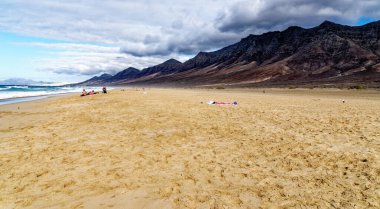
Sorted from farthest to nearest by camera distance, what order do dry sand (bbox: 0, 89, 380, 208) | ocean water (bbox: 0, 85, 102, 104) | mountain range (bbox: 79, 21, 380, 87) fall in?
mountain range (bbox: 79, 21, 380, 87) < ocean water (bbox: 0, 85, 102, 104) < dry sand (bbox: 0, 89, 380, 208)

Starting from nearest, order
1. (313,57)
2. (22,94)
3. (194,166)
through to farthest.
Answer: (194,166)
(22,94)
(313,57)

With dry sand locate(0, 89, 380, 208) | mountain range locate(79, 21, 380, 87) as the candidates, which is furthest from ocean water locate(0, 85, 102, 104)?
mountain range locate(79, 21, 380, 87)

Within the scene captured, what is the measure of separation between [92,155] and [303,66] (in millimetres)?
129902

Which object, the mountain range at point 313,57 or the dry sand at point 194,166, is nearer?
the dry sand at point 194,166

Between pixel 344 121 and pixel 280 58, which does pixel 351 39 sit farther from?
pixel 344 121

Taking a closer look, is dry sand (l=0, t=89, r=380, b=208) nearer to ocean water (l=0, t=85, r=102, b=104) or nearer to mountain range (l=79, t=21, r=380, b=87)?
ocean water (l=0, t=85, r=102, b=104)

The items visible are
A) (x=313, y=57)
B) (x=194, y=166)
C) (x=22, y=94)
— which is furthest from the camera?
(x=313, y=57)

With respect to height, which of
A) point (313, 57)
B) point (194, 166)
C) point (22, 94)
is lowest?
point (194, 166)

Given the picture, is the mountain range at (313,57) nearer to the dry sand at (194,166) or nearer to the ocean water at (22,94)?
the ocean water at (22,94)

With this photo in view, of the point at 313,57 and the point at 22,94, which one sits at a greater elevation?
the point at 313,57

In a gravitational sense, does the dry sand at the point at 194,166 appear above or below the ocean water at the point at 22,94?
below

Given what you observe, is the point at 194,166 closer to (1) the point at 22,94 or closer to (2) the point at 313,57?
(1) the point at 22,94

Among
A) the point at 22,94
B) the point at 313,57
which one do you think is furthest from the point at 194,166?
the point at 313,57

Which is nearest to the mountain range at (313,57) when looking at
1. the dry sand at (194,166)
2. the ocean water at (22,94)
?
the ocean water at (22,94)
